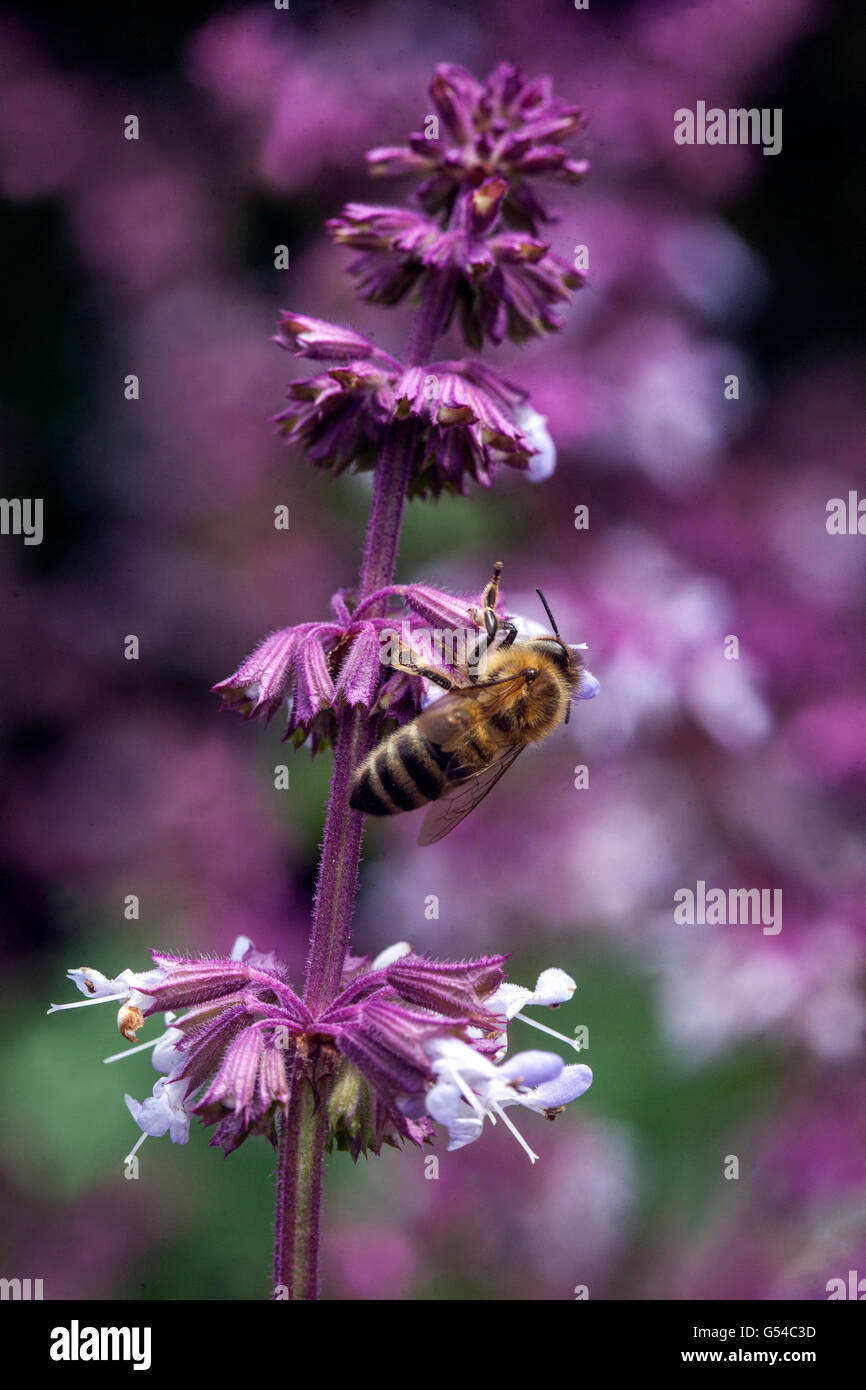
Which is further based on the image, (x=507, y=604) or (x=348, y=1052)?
(x=507, y=604)

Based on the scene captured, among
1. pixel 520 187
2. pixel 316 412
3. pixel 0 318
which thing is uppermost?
pixel 0 318

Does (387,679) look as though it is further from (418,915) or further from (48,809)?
(48,809)

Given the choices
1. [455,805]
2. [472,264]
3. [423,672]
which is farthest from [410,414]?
[455,805]

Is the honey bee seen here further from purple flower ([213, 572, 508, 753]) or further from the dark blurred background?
the dark blurred background

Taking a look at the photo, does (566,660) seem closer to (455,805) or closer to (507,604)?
(455,805)

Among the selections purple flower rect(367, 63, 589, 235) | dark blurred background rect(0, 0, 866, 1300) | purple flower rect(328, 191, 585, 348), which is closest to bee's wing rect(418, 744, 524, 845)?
purple flower rect(328, 191, 585, 348)

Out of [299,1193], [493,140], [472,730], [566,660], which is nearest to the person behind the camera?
[299,1193]

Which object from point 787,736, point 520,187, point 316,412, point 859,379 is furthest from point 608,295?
point 316,412
